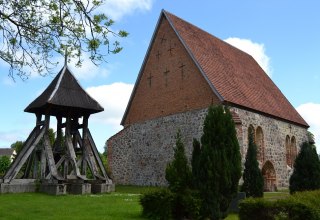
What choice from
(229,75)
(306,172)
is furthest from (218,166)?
(229,75)

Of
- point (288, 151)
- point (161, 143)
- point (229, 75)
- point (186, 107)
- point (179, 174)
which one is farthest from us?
point (288, 151)

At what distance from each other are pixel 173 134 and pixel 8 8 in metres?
13.2

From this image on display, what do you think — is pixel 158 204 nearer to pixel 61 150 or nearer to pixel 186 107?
pixel 61 150

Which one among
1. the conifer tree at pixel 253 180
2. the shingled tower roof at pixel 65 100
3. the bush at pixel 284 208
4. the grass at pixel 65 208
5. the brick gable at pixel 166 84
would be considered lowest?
the grass at pixel 65 208

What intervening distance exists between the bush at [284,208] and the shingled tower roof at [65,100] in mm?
8774

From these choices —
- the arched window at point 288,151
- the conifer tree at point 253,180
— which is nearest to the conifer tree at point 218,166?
the conifer tree at point 253,180

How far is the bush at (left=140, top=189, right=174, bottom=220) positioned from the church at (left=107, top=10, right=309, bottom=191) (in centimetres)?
871

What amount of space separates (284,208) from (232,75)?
13829mm

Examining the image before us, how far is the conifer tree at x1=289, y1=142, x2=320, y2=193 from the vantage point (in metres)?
12.5

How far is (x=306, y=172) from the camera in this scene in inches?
501

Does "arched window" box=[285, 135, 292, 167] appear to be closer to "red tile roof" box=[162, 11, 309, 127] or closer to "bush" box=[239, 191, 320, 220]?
"red tile roof" box=[162, 11, 309, 127]

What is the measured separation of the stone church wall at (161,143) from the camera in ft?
62.6

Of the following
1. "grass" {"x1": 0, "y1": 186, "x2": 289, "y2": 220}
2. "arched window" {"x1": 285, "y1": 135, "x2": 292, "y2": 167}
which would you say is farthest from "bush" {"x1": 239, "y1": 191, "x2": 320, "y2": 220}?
"arched window" {"x1": 285, "y1": 135, "x2": 292, "y2": 167}

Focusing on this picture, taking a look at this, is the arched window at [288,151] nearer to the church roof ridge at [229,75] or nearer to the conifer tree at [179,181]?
the church roof ridge at [229,75]
